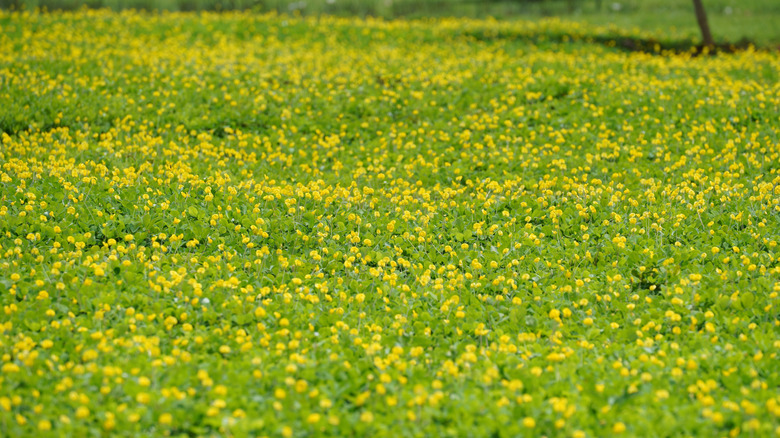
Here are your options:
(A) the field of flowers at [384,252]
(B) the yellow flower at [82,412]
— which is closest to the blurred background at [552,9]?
(A) the field of flowers at [384,252]

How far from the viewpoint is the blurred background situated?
18312 millimetres

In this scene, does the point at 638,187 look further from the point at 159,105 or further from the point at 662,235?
the point at 159,105

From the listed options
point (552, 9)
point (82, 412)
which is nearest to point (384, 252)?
point (82, 412)

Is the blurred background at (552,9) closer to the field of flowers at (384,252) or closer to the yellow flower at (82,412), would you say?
the field of flowers at (384,252)

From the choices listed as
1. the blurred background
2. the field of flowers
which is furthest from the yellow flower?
the blurred background

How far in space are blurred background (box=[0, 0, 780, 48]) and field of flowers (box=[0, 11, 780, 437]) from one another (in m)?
7.90

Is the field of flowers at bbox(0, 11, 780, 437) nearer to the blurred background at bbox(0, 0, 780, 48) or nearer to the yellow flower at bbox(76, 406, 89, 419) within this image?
the yellow flower at bbox(76, 406, 89, 419)

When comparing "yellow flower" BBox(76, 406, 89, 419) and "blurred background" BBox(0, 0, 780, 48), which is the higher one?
"blurred background" BBox(0, 0, 780, 48)

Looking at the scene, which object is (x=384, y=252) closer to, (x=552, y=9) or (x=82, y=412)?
(x=82, y=412)

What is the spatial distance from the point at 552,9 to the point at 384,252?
18230mm

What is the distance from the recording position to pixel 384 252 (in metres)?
5.83

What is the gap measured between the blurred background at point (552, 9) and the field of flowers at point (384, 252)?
790 cm

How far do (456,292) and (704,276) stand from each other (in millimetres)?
2160

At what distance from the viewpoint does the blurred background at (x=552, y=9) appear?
18312 millimetres
